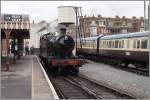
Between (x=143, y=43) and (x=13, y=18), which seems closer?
(x=143, y=43)

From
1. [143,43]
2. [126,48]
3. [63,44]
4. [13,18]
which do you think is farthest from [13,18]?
[143,43]

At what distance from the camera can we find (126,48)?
28.0m

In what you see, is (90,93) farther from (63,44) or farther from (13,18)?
(13,18)

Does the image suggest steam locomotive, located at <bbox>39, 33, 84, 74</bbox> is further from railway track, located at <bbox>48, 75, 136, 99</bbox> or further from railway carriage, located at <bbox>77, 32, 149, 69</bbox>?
railway track, located at <bbox>48, 75, 136, 99</bbox>

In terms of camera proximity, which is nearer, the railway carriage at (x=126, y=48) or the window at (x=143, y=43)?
the window at (x=143, y=43)

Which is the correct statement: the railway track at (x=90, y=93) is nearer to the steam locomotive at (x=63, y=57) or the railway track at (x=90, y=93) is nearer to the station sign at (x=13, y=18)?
the steam locomotive at (x=63, y=57)

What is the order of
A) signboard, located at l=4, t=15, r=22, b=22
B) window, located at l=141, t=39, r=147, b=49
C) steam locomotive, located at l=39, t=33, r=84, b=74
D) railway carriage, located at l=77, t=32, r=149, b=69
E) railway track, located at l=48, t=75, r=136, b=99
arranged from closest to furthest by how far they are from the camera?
railway track, located at l=48, t=75, r=136, b=99 → window, located at l=141, t=39, r=147, b=49 → steam locomotive, located at l=39, t=33, r=84, b=74 → railway carriage, located at l=77, t=32, r=149, b=69 → signboard, located at l=4, t=15, r=22, b=22

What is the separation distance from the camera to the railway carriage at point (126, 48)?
24094mm

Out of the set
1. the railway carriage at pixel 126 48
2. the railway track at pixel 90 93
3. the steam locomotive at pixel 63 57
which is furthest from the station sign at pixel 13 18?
the railway track at pixel 90 93

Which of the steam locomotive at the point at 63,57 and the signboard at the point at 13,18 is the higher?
the signboard at the point at 13,18

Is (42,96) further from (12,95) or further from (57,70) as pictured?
(57,70)

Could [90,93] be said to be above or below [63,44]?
below

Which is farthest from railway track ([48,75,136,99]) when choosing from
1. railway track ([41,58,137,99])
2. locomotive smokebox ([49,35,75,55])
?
locomotive smokebox ([49,35,75,55])

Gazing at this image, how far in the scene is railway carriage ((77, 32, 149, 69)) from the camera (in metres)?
24.1
